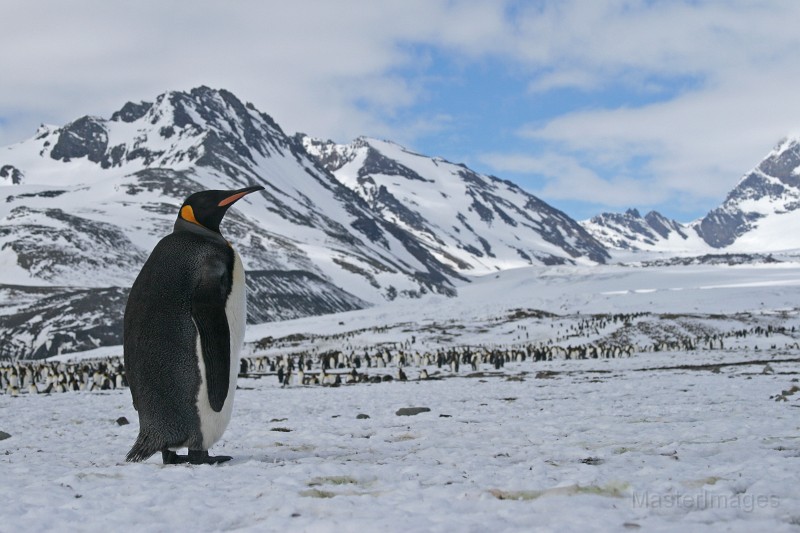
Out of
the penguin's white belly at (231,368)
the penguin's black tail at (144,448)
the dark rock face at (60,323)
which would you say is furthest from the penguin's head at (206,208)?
the dark rock face at (60,323)

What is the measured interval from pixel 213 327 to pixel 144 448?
1367 millimetres

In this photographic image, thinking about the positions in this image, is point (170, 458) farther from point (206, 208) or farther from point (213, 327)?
point (206, 208)

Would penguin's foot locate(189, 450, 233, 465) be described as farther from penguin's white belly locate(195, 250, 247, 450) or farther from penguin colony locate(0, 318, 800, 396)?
penguin colony locate(0, 318, 800, 396)

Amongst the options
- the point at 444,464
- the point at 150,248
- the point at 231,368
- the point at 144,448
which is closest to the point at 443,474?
the point at 444,464

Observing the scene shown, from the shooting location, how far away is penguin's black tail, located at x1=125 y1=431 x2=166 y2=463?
6.84m

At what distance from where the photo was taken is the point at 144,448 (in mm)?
6906

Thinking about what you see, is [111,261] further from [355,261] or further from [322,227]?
[322,227]

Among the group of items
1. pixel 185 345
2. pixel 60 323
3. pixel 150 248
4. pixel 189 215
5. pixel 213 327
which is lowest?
pixel 185 345

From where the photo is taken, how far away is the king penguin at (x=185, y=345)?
6.70 metres

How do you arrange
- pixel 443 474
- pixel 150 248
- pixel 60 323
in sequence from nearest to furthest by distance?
pixel 443 474, pixel 60 323, pixel 150 248

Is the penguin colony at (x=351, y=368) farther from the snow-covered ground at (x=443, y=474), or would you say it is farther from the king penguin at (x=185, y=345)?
the king penguin at (x=185, y=345)

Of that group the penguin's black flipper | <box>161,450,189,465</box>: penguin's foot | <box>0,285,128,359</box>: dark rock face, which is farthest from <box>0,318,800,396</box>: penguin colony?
<box>0,285,128,359</box>: dark rock face

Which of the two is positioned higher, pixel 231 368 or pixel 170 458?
pixel 231 368

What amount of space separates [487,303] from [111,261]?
47234 millimetres
